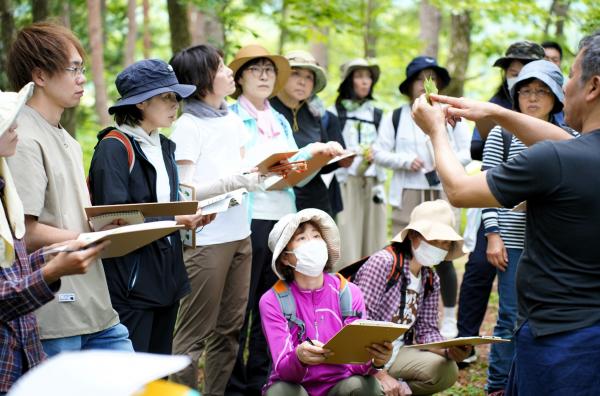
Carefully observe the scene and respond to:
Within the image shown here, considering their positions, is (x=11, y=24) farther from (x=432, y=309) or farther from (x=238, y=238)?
(x=432, y=309)

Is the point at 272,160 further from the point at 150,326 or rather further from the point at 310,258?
the point at 150,326

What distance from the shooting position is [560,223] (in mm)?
2936

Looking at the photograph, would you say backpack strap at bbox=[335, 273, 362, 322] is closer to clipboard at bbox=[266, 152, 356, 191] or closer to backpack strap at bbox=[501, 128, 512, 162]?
clipboard at bbox=[266, 152, 356, 191]

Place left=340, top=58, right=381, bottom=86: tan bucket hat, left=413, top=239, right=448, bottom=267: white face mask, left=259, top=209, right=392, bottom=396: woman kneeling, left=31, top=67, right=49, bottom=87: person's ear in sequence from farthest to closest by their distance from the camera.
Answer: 1. left=340, top=58, right=381, bottom=86: tan bucket hat
2. left=413, top=239, right=448, bottom=267: white face mask
3. left=259, top=209, right=392, bottom=396: woman kneeling
4. left=31, top=67, right=49, bottom=87: person's ear

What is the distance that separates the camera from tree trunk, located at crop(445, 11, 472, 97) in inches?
474

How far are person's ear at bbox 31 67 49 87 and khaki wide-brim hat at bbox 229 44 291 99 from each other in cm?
238

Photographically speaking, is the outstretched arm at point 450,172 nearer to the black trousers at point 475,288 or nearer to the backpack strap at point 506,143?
the backpack strap at point 506,143

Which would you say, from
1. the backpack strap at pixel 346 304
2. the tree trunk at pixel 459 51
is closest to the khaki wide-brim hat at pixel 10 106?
the backpack strap at pixel 346 304

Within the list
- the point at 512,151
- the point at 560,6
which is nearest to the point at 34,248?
the point at 512,151

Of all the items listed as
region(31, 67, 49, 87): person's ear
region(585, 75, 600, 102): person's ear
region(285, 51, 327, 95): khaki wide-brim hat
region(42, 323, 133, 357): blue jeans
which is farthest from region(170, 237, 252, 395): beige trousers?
region(585, 75, 600, 102): person's ear

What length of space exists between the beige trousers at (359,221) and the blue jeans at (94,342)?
4.09 metres

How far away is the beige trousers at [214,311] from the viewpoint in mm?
4895

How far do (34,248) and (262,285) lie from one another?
2540 mm

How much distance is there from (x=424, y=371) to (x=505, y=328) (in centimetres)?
77
